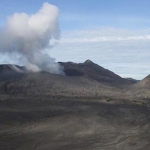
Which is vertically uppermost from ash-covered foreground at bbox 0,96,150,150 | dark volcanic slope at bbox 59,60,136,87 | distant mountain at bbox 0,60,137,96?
dark volcanic slope at bbox 59,60,136,87

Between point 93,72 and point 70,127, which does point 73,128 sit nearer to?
point 70,127

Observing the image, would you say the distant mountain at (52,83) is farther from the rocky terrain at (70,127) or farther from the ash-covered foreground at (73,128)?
the ash-covered foreground at (73,128)

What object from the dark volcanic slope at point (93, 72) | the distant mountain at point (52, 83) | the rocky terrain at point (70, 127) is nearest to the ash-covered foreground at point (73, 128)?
the rocky terrain at point (70, 127)

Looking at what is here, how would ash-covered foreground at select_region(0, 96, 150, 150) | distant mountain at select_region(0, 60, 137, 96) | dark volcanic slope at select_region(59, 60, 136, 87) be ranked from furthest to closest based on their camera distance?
dark volcanic slope at select_region(59, 60, 136, 87), distant mountain at select_region(0, 60, 137, 96), ash-covered foreground at select_region(0, 96, 150, 150)

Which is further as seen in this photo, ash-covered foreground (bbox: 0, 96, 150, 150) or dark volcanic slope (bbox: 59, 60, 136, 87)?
dark volcanic slope (bbox: 59, 60, 136, 87)

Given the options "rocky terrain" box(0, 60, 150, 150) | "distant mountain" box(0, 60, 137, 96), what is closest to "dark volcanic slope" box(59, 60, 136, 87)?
"distant mountain" box(0, 60, 137, 96)

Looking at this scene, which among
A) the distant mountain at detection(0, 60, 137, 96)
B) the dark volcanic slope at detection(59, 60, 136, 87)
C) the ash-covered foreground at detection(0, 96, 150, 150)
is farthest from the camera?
the dark volcanic slope at detection(59, 60, 136, 87)

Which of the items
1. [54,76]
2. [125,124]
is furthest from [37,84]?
[125,124]

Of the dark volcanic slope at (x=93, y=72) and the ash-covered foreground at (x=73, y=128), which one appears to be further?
the dark volcanic slope at (x=93, y=72)

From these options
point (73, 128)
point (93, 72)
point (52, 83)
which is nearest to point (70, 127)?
point (73, 128)

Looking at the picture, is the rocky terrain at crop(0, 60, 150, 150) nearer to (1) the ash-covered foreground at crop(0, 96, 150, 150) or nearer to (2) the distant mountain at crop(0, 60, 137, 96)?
(1) the ash-covered foreground at crop(0, 96, 150, 150)

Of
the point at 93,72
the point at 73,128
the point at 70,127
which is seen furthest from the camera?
the point at 93,72

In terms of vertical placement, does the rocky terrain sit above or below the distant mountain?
below

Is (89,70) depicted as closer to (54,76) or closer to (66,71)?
(66,71)
